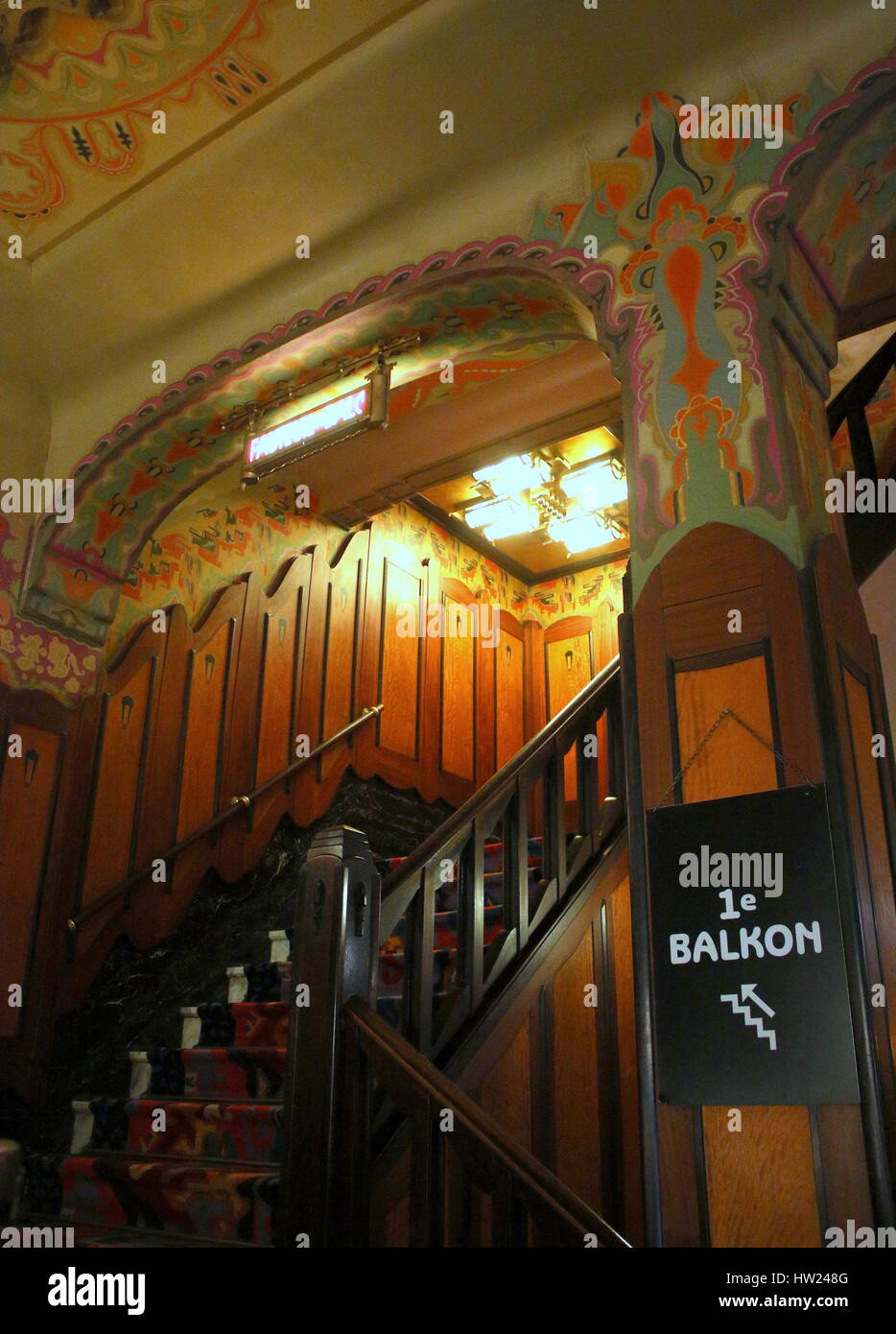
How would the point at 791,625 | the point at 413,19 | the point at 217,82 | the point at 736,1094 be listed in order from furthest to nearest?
the point at 217,82 → the point at 413,19 → the point at 791,625 → the point at 736,1094

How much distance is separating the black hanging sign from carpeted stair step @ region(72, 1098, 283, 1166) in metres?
1.39

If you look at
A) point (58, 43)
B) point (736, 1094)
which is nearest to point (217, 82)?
point (58, 43)

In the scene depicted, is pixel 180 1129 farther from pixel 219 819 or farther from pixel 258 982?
pixel 219 819

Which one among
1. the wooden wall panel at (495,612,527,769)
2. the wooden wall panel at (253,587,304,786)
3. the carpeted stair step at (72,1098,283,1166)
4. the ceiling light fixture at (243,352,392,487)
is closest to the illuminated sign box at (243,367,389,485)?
the ceiling light fixture at (243,352,392,487)

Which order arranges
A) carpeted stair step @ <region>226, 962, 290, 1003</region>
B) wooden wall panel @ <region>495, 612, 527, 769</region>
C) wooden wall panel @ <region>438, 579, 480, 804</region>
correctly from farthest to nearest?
wooden wall panel @ <region>495, 612, 527, 769</region>
wooden wall panel @ <region>438, 579, 480, 804</region>
carpeted stair step @ <region>226, 962, 290, 1003</region>

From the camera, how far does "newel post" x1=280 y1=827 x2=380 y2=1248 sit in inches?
99.0

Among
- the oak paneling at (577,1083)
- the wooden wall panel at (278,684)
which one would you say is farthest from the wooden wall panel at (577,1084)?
the wooden wall panel at (278,684)

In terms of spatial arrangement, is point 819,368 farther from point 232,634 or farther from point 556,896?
point 232,634

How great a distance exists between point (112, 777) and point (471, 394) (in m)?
2.74

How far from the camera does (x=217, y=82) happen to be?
3.82m

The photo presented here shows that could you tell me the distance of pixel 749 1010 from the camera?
2.45 meters

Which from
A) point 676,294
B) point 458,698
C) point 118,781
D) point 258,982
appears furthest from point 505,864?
point 458,698

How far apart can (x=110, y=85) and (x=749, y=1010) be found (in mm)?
3855

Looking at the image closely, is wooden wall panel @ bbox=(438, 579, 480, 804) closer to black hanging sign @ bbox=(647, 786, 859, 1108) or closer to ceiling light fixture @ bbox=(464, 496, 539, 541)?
ceiling light fixture @ bbox=(464, 496, 539, 541)
